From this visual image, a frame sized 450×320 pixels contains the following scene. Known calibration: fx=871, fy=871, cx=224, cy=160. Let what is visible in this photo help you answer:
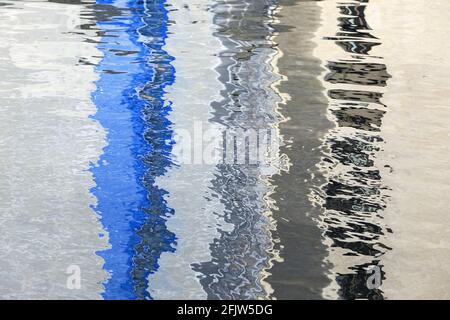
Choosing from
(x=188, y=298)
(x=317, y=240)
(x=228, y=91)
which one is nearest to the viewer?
(x=188, y=298)

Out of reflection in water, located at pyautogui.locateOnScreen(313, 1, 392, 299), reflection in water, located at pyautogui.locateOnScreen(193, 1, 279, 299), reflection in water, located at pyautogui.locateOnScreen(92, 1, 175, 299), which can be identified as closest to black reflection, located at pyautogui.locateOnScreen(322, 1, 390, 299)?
reflection in water, located at pyautogui.locateOnScreen(313, 1, 392, 299)

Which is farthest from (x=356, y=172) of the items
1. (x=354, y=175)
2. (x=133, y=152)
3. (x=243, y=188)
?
(x=133, y=152)

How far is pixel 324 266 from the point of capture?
6.41 ft

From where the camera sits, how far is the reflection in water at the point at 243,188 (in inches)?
74.2

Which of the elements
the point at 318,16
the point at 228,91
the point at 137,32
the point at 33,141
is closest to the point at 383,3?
the point at 318,16

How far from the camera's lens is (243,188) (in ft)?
8.09

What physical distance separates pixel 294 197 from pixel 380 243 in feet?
1.15

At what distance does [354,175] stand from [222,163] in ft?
1.34

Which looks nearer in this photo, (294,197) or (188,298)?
(188,298)

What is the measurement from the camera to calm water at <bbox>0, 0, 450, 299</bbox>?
1.93 metres

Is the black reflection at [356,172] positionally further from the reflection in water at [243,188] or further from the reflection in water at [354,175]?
the reflection in water at [243,188]

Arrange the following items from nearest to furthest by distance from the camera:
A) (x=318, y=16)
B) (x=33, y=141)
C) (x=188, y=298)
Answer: (x=188, y=298) → (x=33, y=141) → (x=318, y=16)

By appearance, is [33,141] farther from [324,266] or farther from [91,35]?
[91,35]

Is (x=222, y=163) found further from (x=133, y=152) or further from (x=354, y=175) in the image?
(x=354, y=175)
